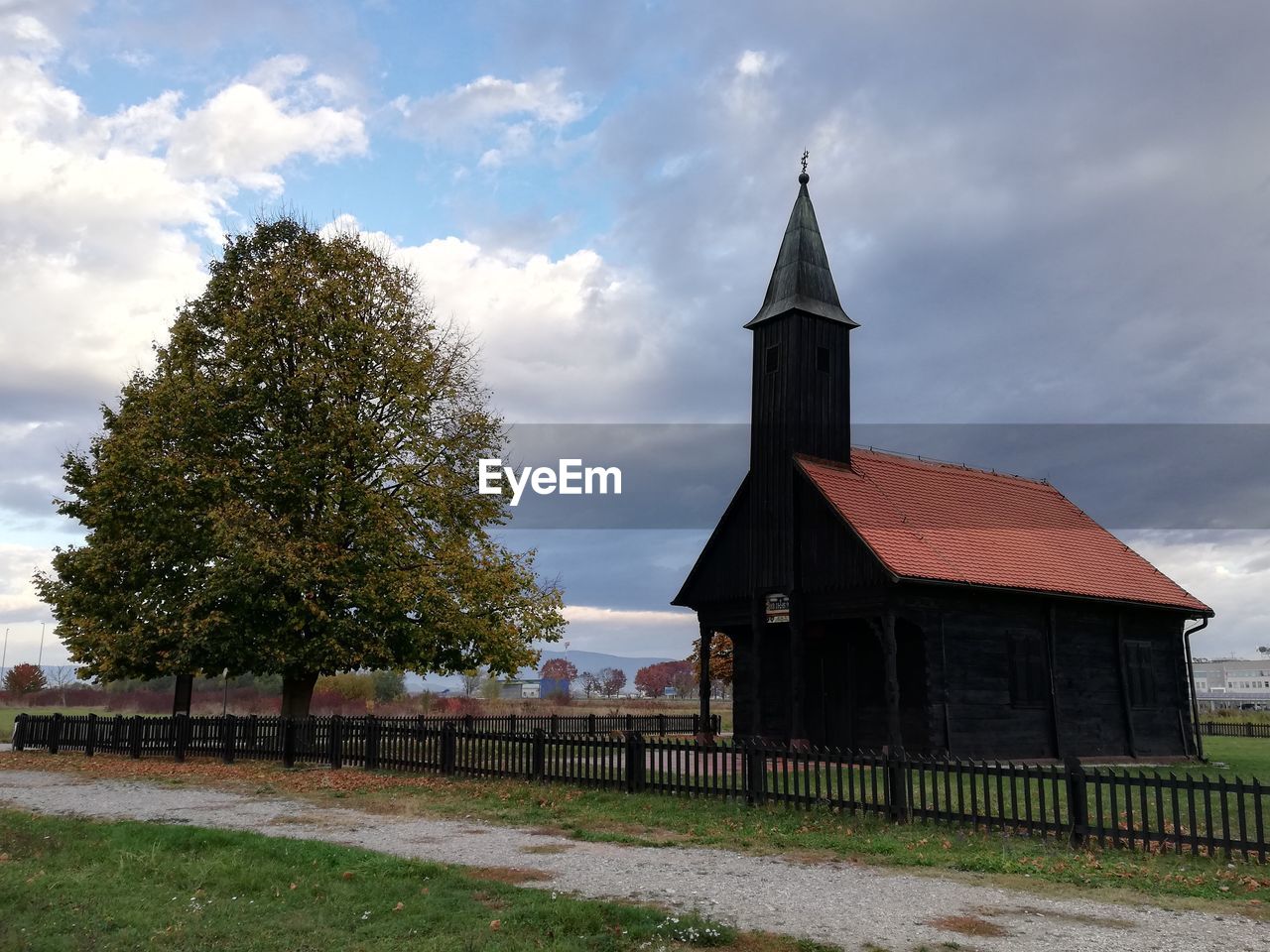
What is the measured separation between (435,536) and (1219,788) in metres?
19.8

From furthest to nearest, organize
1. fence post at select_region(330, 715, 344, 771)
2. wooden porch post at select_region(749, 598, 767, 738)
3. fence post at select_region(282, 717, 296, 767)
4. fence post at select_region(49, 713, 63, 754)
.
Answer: fence post at select_region(49, 713, 63, 754), wooden porch post at select_region(749, 598, 767, 738), fence post at select_region(282, 717, 296, 767), fence post at select_region(330, 715, 344, 771)

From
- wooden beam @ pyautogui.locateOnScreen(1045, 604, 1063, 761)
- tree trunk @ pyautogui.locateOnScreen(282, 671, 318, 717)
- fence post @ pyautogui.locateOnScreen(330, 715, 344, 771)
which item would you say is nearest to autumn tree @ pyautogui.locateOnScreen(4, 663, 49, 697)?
tree trunk @ pyautogui.locateOnScreen(282, 671, 318, 717)

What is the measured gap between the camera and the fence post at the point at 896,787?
13.8 meters

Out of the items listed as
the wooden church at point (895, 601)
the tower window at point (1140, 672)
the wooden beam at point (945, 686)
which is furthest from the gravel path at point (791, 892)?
the tower window at point (1140, 672)

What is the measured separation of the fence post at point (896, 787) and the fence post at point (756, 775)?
2.15 metres

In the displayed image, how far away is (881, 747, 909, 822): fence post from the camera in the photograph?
13.8m

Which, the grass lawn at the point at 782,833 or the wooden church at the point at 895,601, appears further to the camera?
the wooden church at the point at 895,601

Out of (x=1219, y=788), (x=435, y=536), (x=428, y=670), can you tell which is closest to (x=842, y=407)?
(x=435, y=536)

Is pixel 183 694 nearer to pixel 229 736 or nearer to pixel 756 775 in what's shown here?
pixel 229 736

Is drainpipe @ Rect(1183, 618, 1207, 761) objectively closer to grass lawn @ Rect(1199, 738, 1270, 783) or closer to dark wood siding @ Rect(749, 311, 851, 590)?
grass lawn @ Rect(1199, 738, 1270, 783)

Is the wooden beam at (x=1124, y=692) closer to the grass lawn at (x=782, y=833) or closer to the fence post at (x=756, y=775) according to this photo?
the fence post at (x=756, y=775)

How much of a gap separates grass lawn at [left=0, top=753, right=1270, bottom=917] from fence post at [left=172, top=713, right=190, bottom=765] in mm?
4989

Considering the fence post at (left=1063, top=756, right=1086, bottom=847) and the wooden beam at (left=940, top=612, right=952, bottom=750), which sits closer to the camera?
the fence post at (left=1063, top=756, right=1086, bottom=847)

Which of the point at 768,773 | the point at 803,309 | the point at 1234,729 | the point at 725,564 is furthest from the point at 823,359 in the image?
the point at 1234,729
